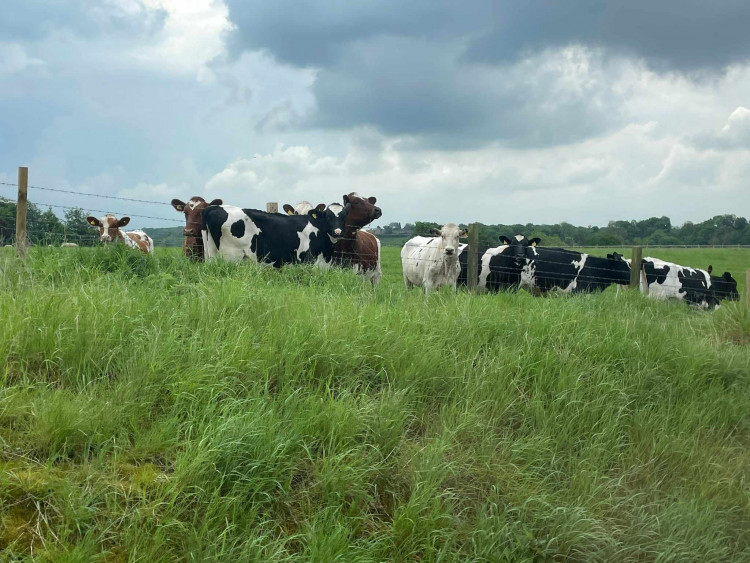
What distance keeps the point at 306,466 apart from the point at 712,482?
3.37 meters

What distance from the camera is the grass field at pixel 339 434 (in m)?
3.32

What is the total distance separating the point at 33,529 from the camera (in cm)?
307

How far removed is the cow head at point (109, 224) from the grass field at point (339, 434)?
29.1 feet

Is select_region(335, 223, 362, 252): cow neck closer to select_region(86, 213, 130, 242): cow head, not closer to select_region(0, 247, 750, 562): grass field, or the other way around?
select_region(0, 247, 750, 562): grass field

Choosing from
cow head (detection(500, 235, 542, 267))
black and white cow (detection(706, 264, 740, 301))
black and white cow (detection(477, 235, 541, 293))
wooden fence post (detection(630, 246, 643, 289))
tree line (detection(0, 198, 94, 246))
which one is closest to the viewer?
tree line (detection(0, 198, 94, 246))

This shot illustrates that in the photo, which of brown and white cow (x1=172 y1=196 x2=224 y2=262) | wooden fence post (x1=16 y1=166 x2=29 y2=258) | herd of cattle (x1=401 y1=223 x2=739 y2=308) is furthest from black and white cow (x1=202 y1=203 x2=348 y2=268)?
wooden fence post (x1=16 y1=166 x2=29 y2=258)

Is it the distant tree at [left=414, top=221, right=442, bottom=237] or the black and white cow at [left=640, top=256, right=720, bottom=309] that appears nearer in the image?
the distant tree at [left=414, top=221, right=442, bottom=237]

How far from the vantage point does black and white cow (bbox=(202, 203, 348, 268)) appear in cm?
1106

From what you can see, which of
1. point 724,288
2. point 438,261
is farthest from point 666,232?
point 438,261

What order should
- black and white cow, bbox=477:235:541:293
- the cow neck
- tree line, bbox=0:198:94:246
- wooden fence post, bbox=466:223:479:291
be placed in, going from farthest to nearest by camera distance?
black and white cow, bbox=477:235:541:293 → the cow neck → wooden fence post, bbox=466:223:479:291 → tree line, bbox=0:198:94:246

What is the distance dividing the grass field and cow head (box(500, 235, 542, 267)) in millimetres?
7603

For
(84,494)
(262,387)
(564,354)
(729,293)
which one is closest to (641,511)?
(564,354)

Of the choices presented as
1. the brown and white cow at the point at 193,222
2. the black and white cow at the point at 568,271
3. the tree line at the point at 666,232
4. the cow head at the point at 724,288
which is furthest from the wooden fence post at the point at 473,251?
the tree line at the point at 666,232

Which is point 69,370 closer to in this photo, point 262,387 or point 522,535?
point 262,387
